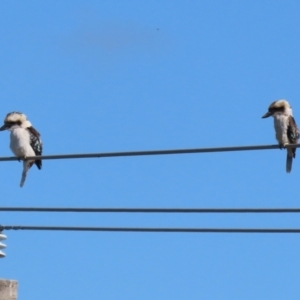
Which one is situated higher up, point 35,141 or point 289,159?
point 35,141

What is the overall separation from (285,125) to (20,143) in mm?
3156

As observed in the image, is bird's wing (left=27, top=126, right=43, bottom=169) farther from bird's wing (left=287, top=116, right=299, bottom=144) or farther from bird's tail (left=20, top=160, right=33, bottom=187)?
bird's wing (left=287, top=116, right=299, bottom=144)

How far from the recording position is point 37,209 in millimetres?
10820

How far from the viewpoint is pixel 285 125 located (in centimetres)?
1298

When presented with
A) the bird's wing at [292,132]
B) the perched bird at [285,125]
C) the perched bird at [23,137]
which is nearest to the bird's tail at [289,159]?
the perched bird at [285,125]

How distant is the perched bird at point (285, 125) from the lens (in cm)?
1284

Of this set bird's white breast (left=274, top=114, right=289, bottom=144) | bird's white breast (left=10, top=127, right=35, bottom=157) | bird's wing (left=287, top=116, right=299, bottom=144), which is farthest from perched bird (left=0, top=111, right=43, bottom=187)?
bird's wing (left=287, top=116, right=299, bottom=144)

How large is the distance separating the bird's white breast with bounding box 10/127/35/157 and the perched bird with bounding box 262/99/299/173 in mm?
2836

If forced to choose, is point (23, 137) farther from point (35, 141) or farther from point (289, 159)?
point (289, 159)

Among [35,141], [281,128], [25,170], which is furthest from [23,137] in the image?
[281,128]

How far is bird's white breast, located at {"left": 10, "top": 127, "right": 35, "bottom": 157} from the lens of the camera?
13.6 metres

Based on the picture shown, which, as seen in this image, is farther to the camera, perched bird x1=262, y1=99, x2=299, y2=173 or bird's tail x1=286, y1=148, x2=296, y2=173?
bird's tail x1=286, y1=148, x2=296, y2=173

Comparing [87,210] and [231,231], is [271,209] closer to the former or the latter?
[231,231]

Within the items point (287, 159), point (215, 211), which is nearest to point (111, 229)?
point (215, 211)
